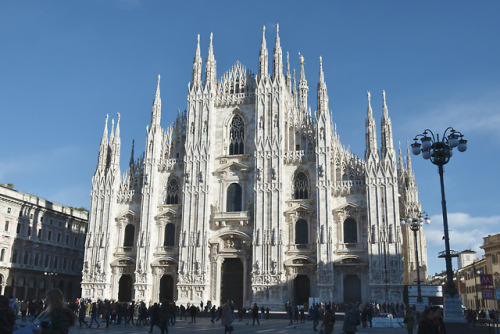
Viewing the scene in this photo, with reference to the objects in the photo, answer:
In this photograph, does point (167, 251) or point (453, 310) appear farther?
point (167, 251)

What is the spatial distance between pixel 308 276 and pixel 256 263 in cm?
421

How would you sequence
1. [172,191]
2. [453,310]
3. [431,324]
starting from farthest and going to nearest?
[172,191] < [453,310] < [431,324]

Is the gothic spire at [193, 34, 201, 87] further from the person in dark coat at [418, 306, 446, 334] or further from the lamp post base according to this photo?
the person in dark coat at [418, 306, 446, 334]

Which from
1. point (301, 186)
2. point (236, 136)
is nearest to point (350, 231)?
point (301, 186)

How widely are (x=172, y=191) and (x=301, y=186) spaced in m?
11.6

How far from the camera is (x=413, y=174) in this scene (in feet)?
177

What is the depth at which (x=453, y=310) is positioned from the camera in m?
15.6

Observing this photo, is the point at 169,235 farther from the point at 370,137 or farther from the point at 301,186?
the point at 370,137

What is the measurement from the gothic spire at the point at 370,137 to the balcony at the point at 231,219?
10891 millimetres

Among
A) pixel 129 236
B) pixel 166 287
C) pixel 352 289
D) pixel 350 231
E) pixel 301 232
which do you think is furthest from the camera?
pixel 129 236

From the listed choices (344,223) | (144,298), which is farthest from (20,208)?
(344,223)

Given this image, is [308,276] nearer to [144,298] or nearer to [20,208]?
[144,298]

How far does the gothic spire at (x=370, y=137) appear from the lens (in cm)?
4001

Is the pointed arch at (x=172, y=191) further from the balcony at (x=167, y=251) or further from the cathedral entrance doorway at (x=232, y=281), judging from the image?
the cathedral entrance doorway at (x=232, y=281)
